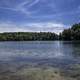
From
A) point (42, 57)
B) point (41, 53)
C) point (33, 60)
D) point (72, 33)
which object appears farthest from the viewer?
point (72, 33)

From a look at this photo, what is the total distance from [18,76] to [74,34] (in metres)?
129

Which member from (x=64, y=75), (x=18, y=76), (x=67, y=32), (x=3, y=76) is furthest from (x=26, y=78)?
(x=67, y=32)

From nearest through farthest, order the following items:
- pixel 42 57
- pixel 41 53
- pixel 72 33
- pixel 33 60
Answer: pixel 33 60, pixel 42 57, pixel 41 53, pixel 72 33

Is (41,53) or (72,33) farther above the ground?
(72,33)

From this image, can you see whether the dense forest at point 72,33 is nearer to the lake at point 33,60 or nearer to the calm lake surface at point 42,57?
the calm lake surface at point 42,57

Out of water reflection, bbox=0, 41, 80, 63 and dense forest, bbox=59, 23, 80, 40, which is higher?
dense forest, bbox=59, 23, 80, 40

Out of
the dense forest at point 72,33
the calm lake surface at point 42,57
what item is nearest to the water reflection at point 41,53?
the calm lake surface at point 42,57

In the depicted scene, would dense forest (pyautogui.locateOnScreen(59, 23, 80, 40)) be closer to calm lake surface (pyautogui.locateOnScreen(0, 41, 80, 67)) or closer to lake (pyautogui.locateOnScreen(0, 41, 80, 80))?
calm lake surface (pyautogui.locateOnScreen(0, 41, 80, 67))

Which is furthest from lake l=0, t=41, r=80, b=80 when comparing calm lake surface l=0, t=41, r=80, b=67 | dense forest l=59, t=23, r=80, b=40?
dense forest l=59, t=23, r=80, b=40

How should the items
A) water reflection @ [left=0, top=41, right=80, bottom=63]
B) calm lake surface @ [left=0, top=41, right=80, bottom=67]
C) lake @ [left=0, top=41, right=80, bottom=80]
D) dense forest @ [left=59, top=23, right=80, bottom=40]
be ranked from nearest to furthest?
lake @ [left=0, top=41, right=80, bottom=80]
calm lake surface @ [left=0, top=41, right=80, bottom=67]
water reflection @ [left=0, top=41, right=80, bottom=63]
dense forest @ [left=59, top=23, right=80, bottom=40]

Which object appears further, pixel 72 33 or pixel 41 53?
pixel 72 33

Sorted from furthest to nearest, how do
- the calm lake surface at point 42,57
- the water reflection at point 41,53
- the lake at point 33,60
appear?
the water reflection at point 41,53, the calm lake surface at point 42,57, the lake at point 33,60

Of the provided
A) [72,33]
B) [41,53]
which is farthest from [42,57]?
[72,33]

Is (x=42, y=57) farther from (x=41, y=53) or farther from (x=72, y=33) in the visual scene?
(x=72, y=33)
